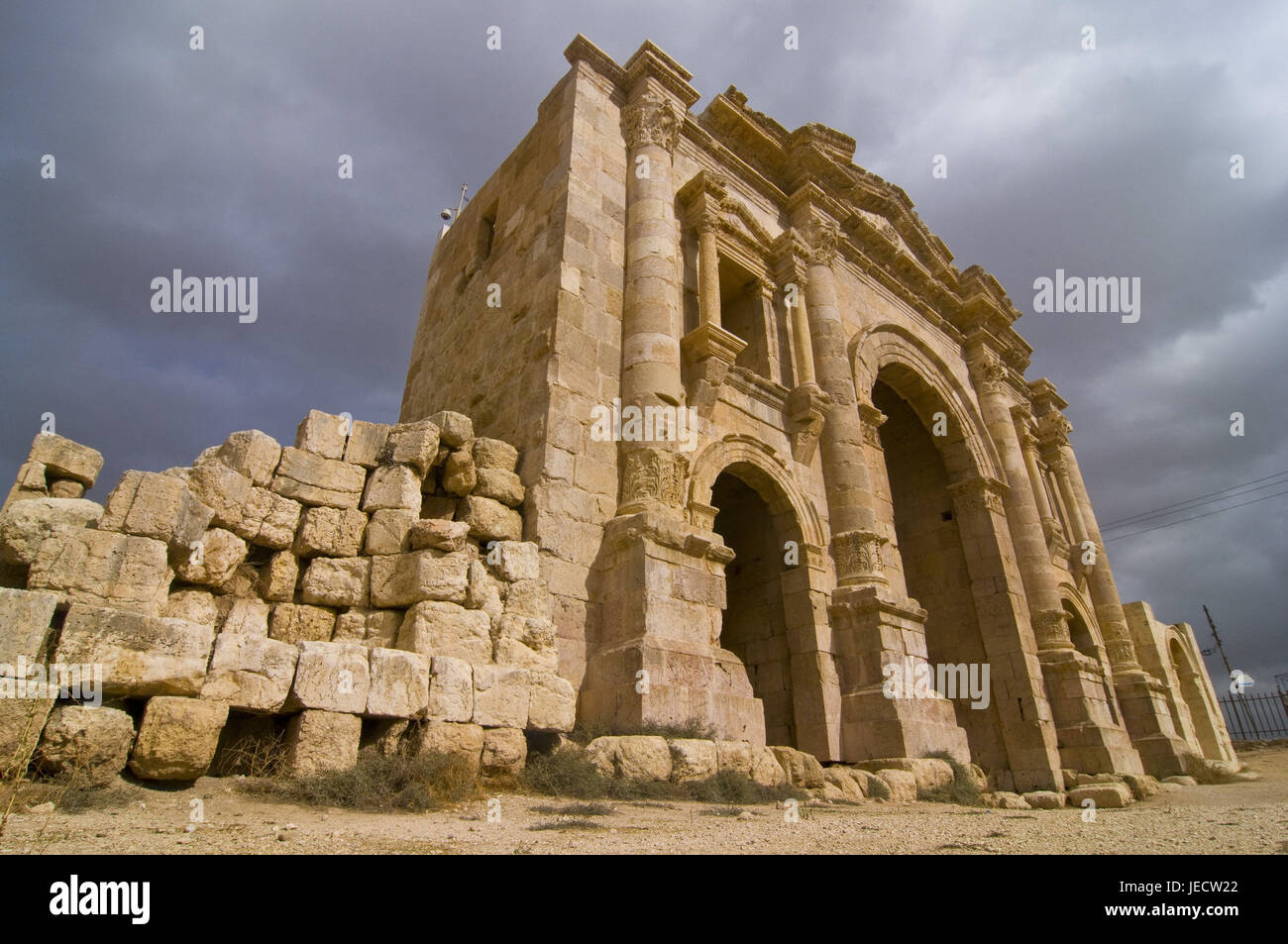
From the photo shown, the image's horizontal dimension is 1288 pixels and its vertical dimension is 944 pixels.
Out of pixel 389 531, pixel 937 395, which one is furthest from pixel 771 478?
pixel 937 395

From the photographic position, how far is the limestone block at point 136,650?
13.7 feet

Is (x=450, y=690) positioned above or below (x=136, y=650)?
below

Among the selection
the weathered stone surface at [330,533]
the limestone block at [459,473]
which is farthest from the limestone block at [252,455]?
the limestone block at [459,473]

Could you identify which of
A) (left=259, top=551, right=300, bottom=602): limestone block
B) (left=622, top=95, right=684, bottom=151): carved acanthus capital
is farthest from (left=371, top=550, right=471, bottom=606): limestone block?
(left=622, top=95, right=684, bottom=151): carved acanthus capital

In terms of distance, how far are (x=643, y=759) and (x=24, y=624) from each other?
13.8 ft

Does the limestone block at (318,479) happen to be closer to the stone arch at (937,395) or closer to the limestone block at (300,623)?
the limestone block at (300,623)

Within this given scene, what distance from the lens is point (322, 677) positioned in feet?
15.9

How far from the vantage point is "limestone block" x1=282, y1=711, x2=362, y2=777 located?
15.2ft

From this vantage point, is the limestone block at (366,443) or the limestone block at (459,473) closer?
the limestone block at (366,443)

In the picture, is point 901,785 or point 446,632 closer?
point 446,632

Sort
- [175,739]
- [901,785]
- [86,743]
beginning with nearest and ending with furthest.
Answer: [86,743] < [175,739] < [901,785]

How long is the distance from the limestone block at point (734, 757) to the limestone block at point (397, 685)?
2630mm

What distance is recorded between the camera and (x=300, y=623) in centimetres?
601

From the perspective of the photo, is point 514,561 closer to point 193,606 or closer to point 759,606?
point 193,606
